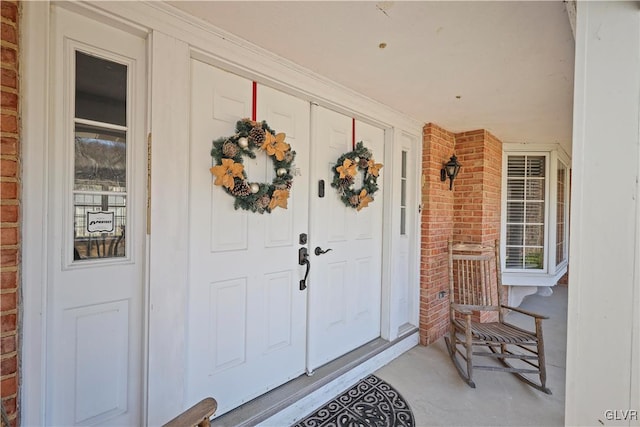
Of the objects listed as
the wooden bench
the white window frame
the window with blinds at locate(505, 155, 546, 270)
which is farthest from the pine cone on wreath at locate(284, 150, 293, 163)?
the window with blinds at locate(505, 155, 546, 270)

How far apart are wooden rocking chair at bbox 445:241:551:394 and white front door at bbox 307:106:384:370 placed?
0.76 m

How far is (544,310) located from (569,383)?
442 cm

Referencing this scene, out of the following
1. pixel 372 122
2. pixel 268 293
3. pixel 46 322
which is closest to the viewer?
pixel 46 322

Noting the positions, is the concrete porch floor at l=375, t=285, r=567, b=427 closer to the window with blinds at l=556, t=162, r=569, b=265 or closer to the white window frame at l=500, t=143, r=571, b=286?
the white window frame at l=500, t=143, r=571, b=286

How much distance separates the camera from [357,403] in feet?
7.06

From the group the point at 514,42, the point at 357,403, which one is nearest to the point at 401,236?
the point at 357,403

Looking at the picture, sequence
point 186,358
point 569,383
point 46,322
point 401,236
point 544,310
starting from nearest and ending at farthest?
point 569,383, point 46,322, point 186,358, point 401,236, point 544,310

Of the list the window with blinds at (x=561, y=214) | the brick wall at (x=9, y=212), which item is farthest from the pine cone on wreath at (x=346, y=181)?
the window with blinds at (x=561, y=214)

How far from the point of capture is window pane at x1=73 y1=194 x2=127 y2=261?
129 centimetres

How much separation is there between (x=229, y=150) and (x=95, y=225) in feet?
2.38

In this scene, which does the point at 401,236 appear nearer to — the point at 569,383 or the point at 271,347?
the point at 271,347

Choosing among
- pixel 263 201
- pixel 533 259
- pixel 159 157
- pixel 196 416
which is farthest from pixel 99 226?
pixel 533 259

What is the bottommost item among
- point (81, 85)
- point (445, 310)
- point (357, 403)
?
point (357, 403)

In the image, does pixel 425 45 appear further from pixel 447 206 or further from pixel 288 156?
pixel 447 206
